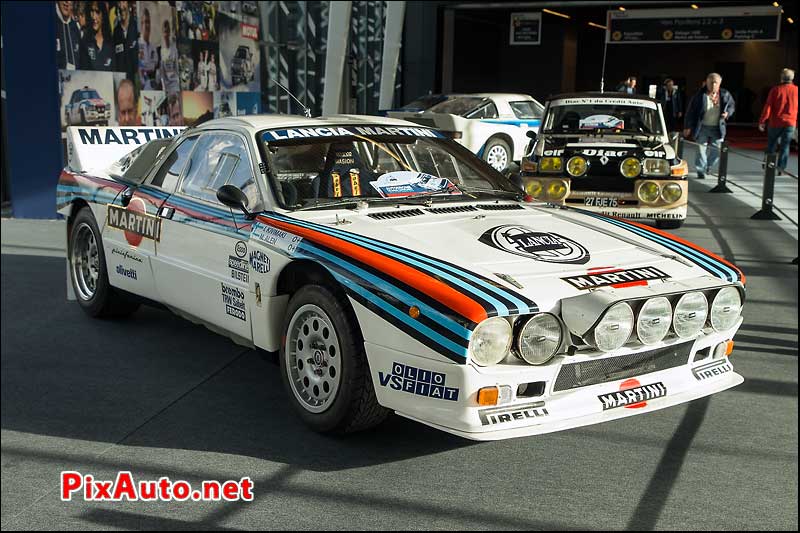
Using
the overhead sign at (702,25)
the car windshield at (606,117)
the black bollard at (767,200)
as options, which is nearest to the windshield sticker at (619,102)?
the car windshield at (606,117)

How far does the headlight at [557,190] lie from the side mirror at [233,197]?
5.87 m

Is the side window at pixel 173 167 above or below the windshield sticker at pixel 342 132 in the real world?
below

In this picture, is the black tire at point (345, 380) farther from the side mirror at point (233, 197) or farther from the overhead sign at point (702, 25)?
the overhead sign at point (702, 25)

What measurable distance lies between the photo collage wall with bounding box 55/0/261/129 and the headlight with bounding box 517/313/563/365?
29.2 ft

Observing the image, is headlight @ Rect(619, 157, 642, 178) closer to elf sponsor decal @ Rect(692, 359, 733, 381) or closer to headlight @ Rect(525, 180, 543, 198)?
headlight @ Rect(525, 180, 543, 198)

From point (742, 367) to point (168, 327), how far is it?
3637mm

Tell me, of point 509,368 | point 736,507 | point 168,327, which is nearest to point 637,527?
point 736,507

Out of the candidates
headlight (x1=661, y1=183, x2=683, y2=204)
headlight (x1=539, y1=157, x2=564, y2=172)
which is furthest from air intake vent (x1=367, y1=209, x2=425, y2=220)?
headlight (x1=661, y1=183, x2=683, y2=204)

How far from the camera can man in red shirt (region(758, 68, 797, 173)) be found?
48.9 ft

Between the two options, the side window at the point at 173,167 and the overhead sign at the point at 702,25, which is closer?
the side window at the point at 173,167

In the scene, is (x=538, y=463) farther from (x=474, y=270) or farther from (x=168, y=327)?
(x=168, y=327)

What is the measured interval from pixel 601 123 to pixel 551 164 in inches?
54.0

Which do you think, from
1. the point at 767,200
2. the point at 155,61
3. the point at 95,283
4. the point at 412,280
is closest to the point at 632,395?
the point at 412,280

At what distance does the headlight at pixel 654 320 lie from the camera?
12.5ft
